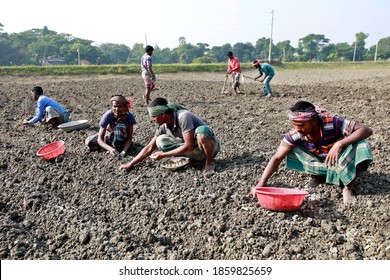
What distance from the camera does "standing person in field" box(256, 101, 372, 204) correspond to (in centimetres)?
306

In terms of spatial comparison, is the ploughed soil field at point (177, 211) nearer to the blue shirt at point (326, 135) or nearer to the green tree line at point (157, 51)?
the blue shirt at point (326, 135)

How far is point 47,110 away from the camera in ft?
21.1

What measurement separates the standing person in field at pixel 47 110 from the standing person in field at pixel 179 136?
2846 mm

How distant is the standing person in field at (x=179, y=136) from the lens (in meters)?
3.79

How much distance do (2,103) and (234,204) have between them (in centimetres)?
864

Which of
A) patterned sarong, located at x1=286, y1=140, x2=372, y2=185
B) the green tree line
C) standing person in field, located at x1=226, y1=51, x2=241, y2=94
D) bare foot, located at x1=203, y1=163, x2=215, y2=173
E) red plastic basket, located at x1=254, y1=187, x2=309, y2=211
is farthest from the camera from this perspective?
the green tree line

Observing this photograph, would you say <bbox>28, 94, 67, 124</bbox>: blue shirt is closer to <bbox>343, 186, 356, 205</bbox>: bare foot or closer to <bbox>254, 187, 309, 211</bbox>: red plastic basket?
<bbox>254, 187, 309, 211</bbox>: red plastic basket

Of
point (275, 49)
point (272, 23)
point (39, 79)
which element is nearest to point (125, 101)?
point (39, 79)

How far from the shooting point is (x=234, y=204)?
3340 millimetres

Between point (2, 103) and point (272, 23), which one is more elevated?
point (272, 23)

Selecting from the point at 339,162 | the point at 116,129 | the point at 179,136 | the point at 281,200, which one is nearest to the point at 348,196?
the point at 339,162

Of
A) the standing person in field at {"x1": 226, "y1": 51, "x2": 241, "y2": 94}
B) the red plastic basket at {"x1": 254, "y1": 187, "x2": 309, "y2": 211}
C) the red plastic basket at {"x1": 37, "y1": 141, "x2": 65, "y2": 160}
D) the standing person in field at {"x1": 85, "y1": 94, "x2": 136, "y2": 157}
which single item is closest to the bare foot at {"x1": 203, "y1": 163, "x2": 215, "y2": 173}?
the red plastic basket at {"x1": 254, "y1": 187, "x2": 309, "y2": 211}

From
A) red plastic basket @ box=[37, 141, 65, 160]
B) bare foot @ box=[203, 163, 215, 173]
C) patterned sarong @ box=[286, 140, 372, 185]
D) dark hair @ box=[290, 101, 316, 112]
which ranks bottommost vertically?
red plastic basket @ box=[37, 141, 65, 160]

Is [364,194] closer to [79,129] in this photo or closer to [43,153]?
[43,153]
